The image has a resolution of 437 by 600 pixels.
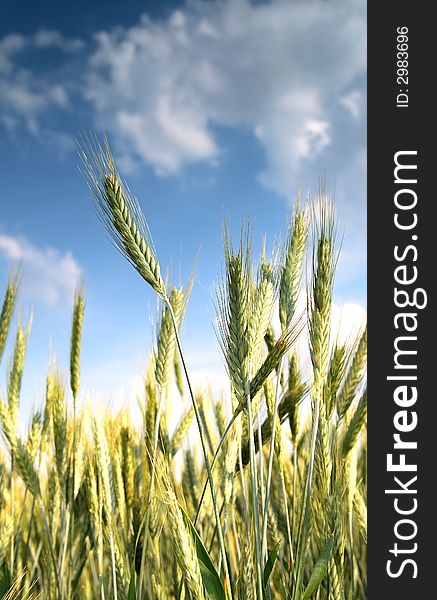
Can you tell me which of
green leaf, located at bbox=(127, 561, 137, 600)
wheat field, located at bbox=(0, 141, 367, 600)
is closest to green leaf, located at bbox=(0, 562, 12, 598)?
wheat field, located at bbox=(0, 141, 367, 600)

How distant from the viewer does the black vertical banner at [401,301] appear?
5.40 feet

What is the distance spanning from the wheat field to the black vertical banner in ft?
0.44

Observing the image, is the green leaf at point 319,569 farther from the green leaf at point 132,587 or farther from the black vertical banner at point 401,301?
the green leaf at point 132,587

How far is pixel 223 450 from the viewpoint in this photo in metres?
1.87

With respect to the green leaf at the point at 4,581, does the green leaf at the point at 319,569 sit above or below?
above

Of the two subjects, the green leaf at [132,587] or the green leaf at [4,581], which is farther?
the green leaf at [4,581]

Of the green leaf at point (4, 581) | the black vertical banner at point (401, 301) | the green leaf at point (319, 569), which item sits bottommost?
the green leaf at point (4, 581)

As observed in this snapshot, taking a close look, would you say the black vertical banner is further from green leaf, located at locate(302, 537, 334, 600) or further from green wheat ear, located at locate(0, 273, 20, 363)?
green wheat ear, located at locate(0, 273, 20, 363)

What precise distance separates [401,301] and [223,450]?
697mm

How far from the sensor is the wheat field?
4.39ft

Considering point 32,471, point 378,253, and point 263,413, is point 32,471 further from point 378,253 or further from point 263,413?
point 378,253

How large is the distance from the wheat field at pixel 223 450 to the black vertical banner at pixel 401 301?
0.13 metres

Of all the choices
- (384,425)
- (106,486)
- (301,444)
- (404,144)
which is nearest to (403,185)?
(404,144)

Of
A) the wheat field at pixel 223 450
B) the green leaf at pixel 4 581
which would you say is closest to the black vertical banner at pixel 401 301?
the wheat field at pixel 223 450
